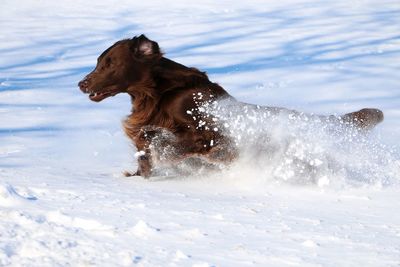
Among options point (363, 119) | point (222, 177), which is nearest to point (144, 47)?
point (222, 177)

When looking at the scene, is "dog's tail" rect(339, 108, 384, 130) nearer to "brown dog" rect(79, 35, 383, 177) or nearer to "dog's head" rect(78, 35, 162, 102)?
"brown dog" rect(79, 35, 383, 177)

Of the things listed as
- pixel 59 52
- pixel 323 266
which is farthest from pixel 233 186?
pixel 59 52

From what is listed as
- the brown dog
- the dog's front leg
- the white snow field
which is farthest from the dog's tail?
the dog's front leg

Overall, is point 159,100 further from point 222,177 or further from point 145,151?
point 222,177

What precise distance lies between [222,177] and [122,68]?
92 centimetres

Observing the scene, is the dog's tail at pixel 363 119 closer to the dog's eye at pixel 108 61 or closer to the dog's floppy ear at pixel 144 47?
the dog's floppy ear at pixel 144 47

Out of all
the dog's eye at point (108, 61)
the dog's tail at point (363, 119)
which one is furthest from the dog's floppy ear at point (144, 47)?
the dog's tail at point (363, 119)

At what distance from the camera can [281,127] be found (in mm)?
4980

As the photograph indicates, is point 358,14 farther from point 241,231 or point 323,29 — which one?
point 241,231

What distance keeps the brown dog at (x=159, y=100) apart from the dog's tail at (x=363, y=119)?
92 cm

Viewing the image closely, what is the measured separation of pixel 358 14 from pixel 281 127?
993 centimetres

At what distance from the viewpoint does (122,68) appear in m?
4.84

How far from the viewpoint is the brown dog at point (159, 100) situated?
189 inches

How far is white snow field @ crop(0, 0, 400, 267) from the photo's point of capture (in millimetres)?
2982
